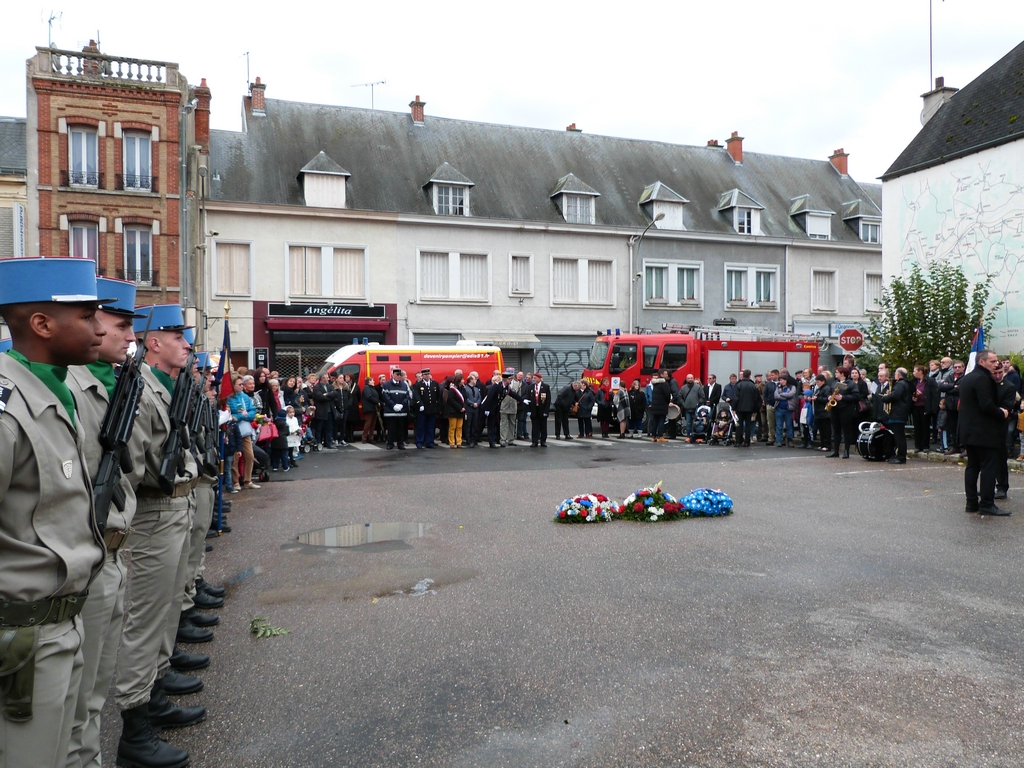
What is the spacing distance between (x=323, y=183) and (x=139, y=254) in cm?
681

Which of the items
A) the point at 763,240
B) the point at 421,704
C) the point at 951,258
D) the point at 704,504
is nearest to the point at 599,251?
the point at 763,240

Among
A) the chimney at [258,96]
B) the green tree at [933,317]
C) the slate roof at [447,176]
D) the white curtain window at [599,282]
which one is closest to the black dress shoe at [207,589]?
the green tree at [933,317]

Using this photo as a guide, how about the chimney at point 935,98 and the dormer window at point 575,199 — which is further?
the dormer window at point 575,199

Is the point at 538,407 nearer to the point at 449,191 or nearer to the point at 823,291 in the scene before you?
the point at 449,191

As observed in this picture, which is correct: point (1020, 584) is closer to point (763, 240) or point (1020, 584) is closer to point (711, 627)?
point (711, 627)

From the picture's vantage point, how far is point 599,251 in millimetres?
33375

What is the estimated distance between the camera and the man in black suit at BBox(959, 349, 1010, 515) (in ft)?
30.7

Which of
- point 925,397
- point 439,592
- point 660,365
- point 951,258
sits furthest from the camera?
point 660,365

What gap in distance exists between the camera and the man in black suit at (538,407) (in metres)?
20.0

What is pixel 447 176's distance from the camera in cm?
3148

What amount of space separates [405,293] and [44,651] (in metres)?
28.9

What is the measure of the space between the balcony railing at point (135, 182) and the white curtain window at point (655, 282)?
734 inches

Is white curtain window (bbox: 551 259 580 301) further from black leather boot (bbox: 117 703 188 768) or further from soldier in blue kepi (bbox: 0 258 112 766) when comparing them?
soldier in blue kepi (bbox: 0 258 112 766)

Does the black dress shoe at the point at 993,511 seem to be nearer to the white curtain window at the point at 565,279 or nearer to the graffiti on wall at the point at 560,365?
the graffiti on wall at the point at 560,365
